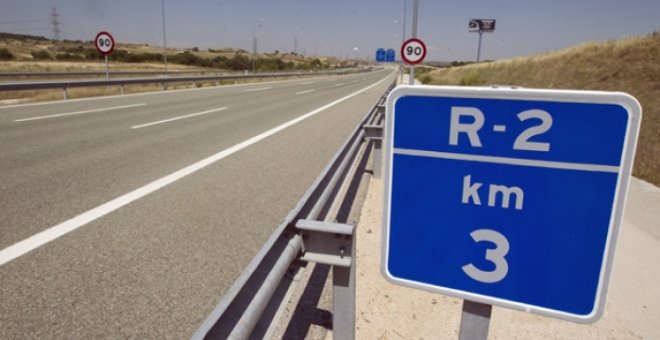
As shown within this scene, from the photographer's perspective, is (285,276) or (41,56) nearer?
(285,276)

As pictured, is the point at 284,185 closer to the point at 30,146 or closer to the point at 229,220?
the point at 229,220

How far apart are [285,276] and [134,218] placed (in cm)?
307

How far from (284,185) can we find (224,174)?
3.43ft

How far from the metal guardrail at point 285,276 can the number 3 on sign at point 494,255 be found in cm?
65

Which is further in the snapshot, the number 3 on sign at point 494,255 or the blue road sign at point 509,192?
the number 3 on sign at point 494,255

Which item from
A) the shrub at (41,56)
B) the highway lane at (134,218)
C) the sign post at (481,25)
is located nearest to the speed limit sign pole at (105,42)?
the highway lane at (134,218)

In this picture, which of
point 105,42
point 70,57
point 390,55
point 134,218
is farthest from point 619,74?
point 70,57

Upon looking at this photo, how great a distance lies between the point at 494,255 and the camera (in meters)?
1.31

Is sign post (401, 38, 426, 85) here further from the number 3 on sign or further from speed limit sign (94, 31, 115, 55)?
the number 3 on sign

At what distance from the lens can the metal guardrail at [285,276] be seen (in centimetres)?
131

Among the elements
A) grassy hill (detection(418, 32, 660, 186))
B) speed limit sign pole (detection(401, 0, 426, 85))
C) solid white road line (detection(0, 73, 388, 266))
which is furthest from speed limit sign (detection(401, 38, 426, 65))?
solid white road line (detection(0, 73, 388, 266))

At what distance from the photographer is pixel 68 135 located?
8.47m

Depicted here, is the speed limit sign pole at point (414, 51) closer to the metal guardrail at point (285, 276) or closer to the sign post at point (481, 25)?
the metal guardrail at point (285, 276)

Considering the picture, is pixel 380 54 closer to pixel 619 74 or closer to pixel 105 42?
pixel 619 74
